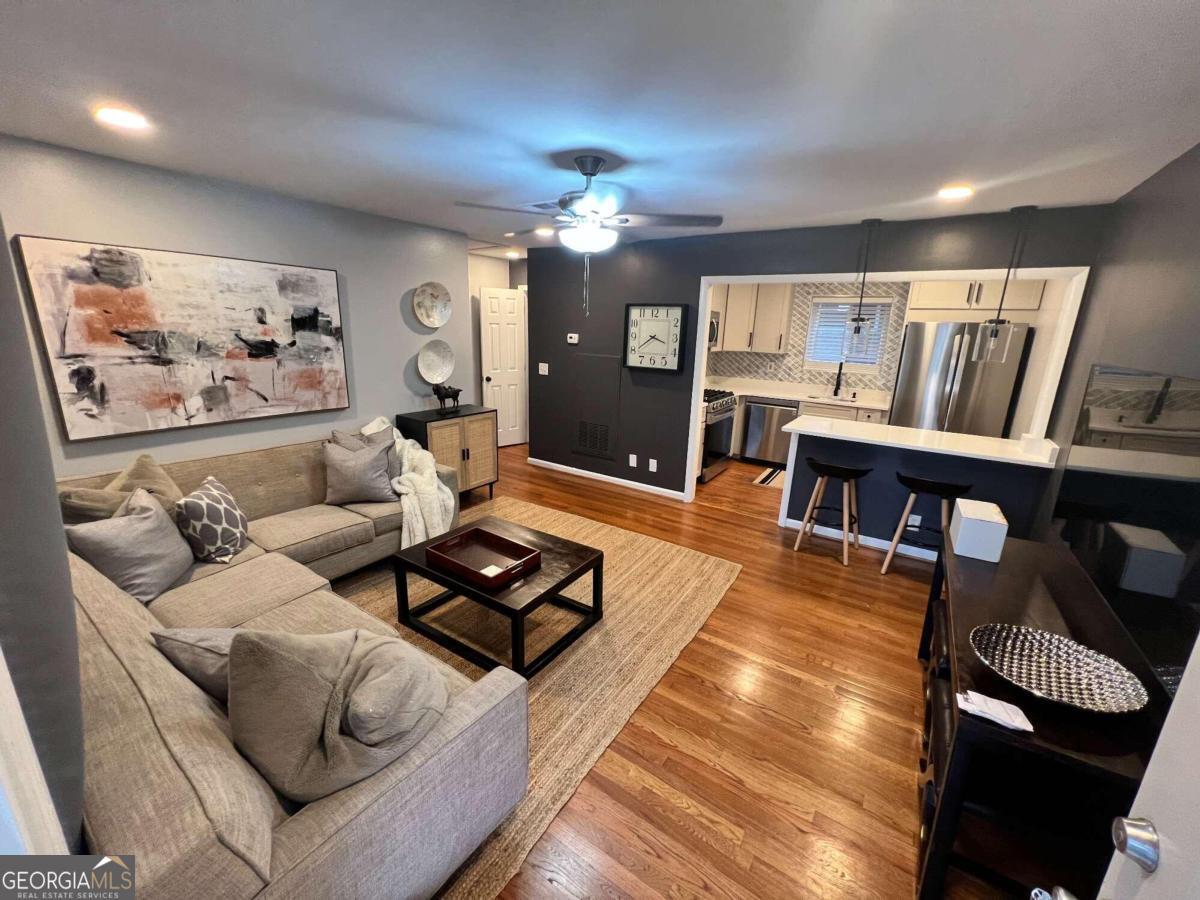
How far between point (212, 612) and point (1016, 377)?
5.69 meters

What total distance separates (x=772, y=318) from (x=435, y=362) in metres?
3.89

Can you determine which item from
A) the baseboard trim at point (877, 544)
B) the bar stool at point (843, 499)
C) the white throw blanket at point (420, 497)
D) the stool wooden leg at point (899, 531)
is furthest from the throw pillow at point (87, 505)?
the stool wooden leg at point (899, 531)

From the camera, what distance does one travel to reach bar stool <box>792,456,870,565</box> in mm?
3289

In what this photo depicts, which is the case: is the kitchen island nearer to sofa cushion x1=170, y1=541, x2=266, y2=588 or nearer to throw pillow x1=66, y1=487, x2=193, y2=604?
sofa cushion x1=170, y1=541, x2=266, y2=588

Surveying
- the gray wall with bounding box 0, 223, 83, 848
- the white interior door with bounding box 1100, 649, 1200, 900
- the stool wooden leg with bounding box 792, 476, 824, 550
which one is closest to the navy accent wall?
the stool wooden leg with bounding box 792, 476, 824, 550

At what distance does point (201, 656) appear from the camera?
128 cm

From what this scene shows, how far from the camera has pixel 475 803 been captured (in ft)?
4.39

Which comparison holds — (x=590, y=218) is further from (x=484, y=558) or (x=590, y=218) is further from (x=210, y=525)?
(x=210, y=525)

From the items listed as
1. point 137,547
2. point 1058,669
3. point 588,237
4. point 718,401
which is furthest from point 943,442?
point 137,547

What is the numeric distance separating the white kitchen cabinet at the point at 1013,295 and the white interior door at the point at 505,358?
14.8 feet

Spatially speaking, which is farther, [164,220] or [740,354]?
[740,354]

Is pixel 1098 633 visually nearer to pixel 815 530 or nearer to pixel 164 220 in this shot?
pixel 815 530

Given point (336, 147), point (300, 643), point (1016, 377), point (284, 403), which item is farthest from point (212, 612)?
point (1016, 377)

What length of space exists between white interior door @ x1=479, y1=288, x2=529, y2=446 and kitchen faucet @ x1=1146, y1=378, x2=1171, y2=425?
16.3 feet
